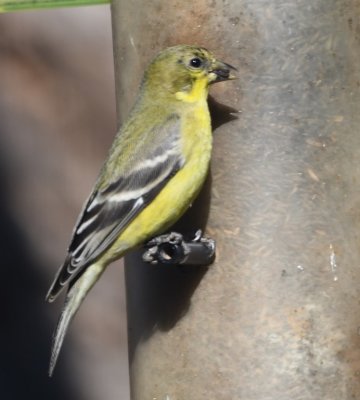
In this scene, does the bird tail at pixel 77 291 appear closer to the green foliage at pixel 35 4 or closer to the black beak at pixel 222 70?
the black beak at pixel 222 70

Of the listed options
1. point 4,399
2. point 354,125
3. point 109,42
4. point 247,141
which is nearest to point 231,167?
point 247,141

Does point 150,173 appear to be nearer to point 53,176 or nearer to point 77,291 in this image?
point 77,291

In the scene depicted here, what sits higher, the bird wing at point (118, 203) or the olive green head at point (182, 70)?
the olive green head at point (182, 70)

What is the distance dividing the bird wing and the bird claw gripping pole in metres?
0.16

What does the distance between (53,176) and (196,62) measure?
121 inches

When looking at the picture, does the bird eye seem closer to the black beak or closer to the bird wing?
the black beak

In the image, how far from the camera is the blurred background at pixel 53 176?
352 inches

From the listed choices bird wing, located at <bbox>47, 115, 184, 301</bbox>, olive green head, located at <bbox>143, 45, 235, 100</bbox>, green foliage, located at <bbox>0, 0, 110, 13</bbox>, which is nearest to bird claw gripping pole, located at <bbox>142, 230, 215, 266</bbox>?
bird wing, located at <bbox>47, 115, 184, 301</bbox>

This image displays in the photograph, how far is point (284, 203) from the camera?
601 cm

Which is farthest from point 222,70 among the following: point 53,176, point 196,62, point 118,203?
point 53,176

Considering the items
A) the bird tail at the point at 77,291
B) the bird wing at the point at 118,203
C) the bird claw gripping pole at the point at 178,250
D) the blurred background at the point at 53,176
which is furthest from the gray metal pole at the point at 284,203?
the blurred background at the point at 53,176

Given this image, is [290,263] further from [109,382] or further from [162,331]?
[109,382]

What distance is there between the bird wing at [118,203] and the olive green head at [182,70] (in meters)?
0.19

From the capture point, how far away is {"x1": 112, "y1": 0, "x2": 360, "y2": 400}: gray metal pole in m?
5.98
